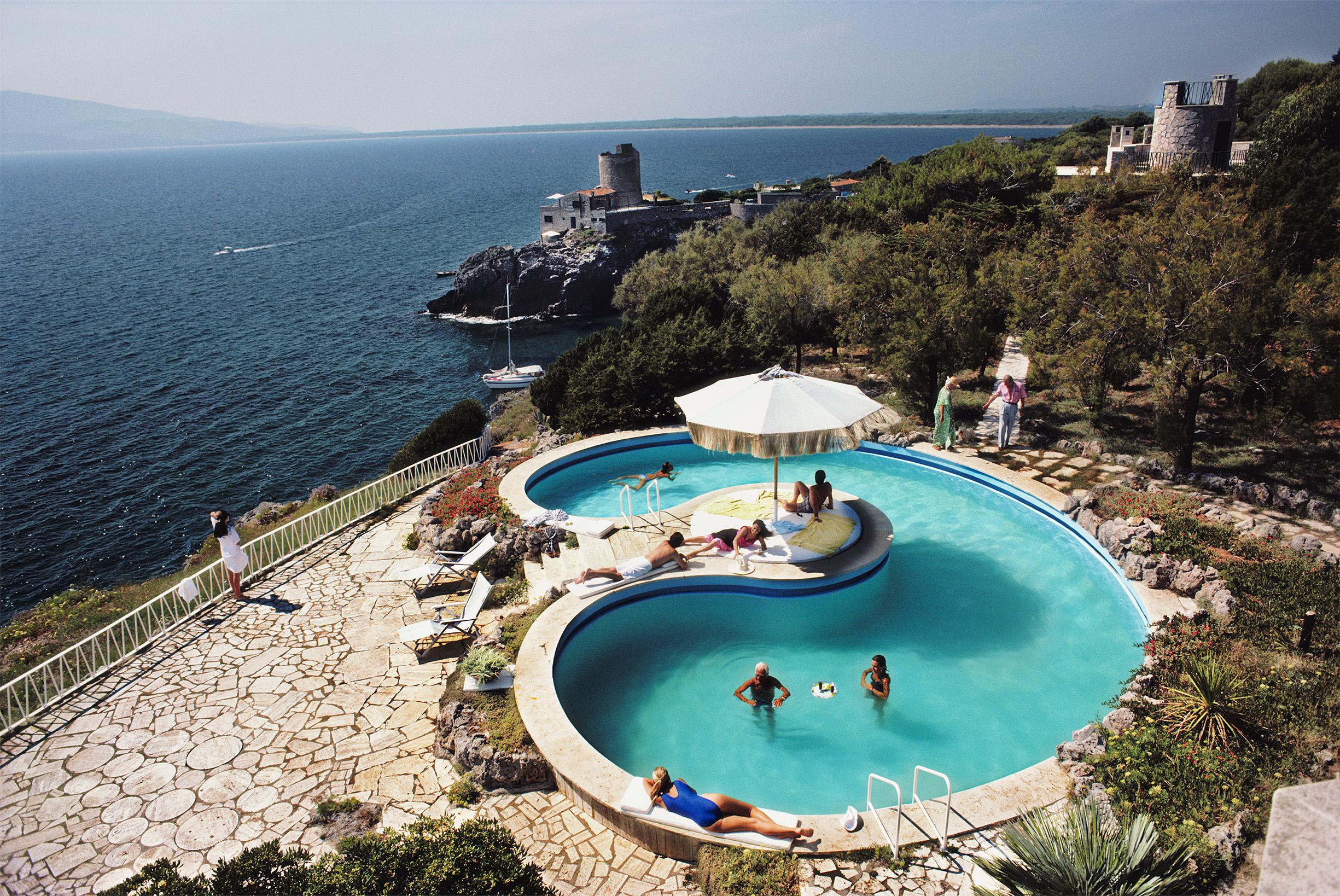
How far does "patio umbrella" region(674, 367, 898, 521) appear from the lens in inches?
498

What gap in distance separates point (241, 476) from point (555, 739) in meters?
33.0

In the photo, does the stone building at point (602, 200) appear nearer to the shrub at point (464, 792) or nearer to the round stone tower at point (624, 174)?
the round stone tower at point (624, 174)

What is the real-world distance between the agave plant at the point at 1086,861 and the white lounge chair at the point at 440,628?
25.4 feet

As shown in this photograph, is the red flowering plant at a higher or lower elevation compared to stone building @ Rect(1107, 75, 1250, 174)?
lower

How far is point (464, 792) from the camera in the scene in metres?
8.80

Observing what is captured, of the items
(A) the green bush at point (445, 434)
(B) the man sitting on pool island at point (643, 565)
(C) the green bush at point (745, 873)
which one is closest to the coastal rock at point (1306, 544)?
(B) the man sitting on pool island at point (643, 565)

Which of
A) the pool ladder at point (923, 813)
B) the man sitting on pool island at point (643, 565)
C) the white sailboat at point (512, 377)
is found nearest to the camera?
the pool ladder at point (923, 813)

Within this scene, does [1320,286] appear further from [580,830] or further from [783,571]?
[580,830]

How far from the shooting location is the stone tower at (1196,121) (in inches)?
1661

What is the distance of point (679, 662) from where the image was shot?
37.5ft

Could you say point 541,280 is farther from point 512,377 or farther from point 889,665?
point 889,665

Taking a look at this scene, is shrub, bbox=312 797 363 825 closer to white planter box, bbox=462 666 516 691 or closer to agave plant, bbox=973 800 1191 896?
white planter box, bbox=462 666 516 691

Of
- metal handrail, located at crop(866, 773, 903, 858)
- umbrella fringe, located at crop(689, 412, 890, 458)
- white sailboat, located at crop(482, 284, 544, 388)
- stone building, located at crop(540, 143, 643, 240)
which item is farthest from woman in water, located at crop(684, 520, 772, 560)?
stone building, located at crop(540, 143, 643, 240)

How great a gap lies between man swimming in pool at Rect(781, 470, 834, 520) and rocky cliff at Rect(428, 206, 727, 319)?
Result: 181 ft
